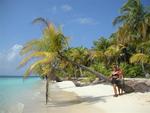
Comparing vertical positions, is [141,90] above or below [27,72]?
below

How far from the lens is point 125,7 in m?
22.5

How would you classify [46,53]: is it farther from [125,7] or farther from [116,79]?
[125,7]

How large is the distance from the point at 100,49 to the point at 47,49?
66.4 feet

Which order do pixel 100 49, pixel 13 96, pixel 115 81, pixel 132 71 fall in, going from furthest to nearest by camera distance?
pixel 100 49, pixel 132 71, pixel 13 96, pixel 115 81

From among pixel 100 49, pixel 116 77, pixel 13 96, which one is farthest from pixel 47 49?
pixel 100 49

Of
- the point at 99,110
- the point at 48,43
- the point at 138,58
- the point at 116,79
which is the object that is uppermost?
the point at 48,43

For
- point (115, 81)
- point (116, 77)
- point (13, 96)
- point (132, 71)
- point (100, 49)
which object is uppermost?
point (100, 49)

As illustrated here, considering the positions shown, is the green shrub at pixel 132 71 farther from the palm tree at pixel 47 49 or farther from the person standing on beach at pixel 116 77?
the palm tree at pixel 47 49

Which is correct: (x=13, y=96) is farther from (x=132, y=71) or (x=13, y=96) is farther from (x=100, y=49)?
(x=100, y=49)

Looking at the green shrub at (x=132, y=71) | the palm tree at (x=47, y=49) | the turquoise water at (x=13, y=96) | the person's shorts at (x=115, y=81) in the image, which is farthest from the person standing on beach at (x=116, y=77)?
the green shrub at (x=132, y=71)

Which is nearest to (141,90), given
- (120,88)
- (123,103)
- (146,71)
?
(120,88)

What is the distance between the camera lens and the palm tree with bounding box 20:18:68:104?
38.2 feet

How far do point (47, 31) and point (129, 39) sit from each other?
1166 centimetres

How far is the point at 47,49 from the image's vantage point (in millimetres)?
12078
